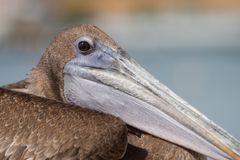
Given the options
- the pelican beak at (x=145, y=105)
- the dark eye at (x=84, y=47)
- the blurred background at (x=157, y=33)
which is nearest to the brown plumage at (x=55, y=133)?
the pelican beak at (x=145, y=105)

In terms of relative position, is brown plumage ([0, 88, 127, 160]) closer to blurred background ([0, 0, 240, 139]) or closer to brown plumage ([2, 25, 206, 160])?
brown plumage ([2, 25, 206, 160])

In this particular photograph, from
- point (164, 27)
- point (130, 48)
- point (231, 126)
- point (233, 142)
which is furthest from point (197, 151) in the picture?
point (164, 27)

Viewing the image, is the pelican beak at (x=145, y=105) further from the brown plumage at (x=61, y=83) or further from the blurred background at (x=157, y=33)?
the blurred background at (x=157, y=33)

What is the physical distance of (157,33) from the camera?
38875 mm

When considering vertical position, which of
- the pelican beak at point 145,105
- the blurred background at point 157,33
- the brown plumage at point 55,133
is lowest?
the brown plumage at point 55,133

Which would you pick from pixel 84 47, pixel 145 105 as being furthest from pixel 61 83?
pixel 145 105

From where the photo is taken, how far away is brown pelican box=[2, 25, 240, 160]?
659 cm

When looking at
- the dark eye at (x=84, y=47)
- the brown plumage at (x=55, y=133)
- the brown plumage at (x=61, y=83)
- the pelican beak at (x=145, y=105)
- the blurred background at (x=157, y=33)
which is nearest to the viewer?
the brown plumage at (x=55, y=133)

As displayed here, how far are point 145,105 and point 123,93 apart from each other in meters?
0.17

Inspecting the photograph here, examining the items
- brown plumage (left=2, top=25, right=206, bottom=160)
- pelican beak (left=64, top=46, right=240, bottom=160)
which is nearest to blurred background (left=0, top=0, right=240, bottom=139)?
brown plumage (left=2, top=25, right=206, bottom=160)

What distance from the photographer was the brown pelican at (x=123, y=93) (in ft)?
21.6

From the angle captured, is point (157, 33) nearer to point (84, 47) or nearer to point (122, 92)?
point (84, 47)

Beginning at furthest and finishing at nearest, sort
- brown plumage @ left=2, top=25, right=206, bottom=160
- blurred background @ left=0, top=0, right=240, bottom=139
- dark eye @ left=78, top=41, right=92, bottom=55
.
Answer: blurred background @ left=0, top=0, right=240, bottom=139
dark eye @ left=78, top=41, right=92, bottom=55
brown plumage @ left=2, top=25, right=206, bottom=160

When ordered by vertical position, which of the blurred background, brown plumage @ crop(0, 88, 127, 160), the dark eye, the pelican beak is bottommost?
brown plumage @ crop(0, 88, 127, 160)
